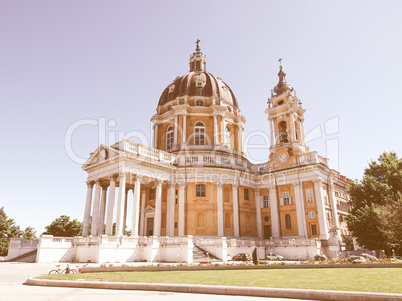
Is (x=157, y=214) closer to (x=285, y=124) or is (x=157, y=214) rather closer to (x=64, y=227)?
(x=285, y=124)

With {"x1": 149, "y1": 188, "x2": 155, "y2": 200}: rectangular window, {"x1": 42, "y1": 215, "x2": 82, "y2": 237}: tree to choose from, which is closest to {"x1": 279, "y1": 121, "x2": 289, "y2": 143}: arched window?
{"x1": 149, "y1": 188, "x2": 155, "y2": 200}: rectangular window

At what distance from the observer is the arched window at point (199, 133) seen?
4097 centimetres

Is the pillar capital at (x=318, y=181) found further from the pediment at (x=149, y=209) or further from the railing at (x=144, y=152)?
the pediment at (x=149, y=209)

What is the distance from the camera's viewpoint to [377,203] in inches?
1299

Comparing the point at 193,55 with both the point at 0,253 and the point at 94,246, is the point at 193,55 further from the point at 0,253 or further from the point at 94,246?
the point at 0,253

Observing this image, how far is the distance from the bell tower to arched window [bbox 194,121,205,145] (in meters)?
9.42

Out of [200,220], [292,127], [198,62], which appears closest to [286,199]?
[292,127]

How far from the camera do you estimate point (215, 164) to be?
1420 inches

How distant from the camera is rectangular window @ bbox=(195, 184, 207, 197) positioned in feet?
116

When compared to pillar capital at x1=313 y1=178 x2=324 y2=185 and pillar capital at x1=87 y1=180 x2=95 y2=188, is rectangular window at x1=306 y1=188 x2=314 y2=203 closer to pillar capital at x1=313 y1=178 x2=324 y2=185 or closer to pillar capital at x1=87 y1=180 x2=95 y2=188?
pillar capital at x1=313 y1=178 x2=324 y2=185

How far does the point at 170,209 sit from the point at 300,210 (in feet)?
49.1

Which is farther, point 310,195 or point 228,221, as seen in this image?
point 228,221

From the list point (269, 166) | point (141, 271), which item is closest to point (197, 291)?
point (141, 271)

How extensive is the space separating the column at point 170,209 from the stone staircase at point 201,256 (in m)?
5.08
